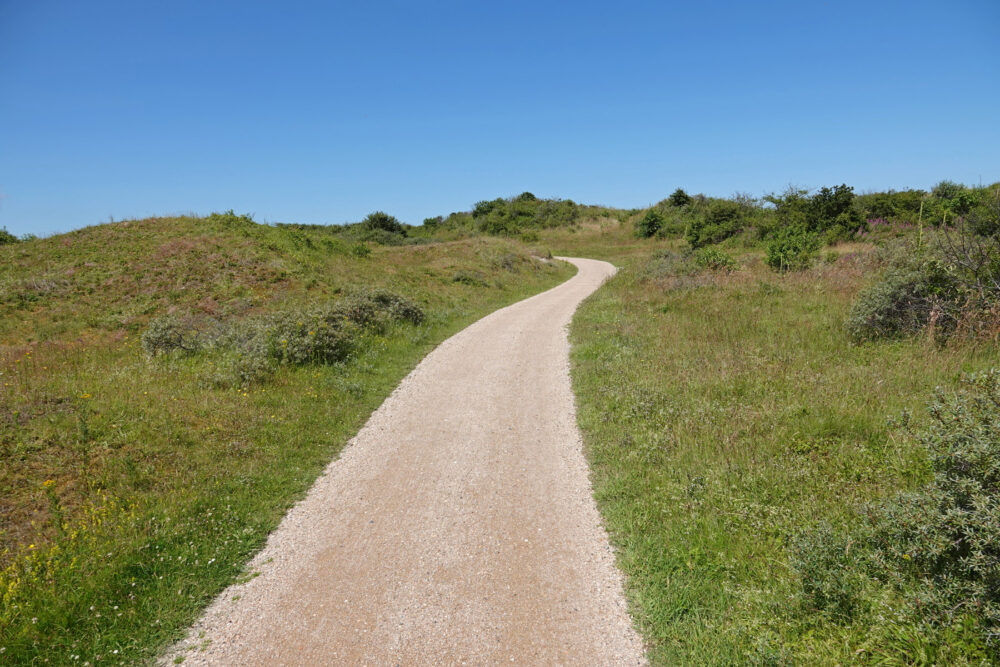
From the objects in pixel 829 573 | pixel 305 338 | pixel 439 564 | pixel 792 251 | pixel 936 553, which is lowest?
pixel 439 564

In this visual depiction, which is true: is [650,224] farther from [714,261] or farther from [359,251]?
[359,251]

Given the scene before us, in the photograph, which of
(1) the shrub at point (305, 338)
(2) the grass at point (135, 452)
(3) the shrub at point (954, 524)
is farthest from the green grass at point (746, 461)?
(1) the shrub at point (305, 338)

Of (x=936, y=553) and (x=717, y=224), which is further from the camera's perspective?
(x=717, y=224)

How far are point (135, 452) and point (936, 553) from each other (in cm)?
936

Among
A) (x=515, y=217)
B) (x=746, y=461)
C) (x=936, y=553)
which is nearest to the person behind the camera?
(x=936, y=553)

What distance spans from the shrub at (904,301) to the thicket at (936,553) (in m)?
6.94

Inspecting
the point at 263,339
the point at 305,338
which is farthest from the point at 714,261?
the point at 263,339

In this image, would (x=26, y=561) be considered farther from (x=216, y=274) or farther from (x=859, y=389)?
(x=216, y=274)

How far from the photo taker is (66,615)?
13.8 feet

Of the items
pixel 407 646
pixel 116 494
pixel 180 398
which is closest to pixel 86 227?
pixel 180 398

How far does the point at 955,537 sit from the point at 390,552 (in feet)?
16.7

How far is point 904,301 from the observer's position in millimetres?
10406

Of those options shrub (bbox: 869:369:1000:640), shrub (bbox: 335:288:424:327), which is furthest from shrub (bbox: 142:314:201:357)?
shrub (bbox: 869:369:1000:640)

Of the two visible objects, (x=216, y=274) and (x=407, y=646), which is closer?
(x=407, y=646)
